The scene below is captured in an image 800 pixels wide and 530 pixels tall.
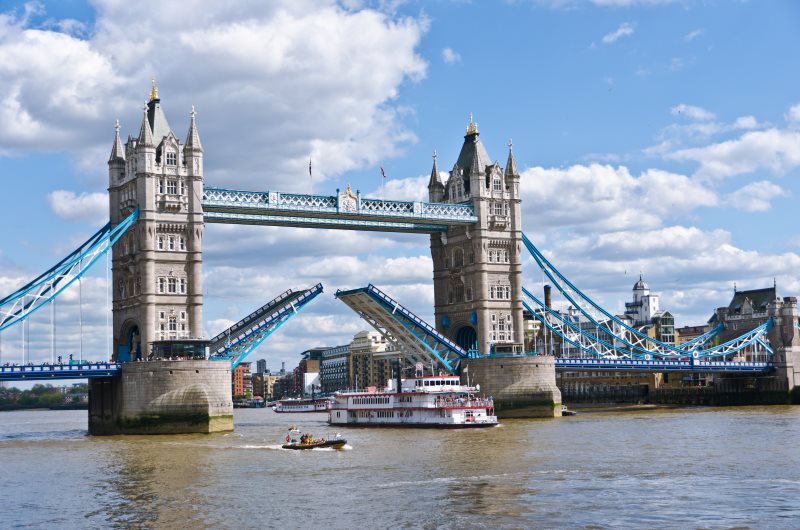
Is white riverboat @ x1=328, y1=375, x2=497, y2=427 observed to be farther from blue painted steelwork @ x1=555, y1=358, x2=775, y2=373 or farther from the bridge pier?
the bridge pier

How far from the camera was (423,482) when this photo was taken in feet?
152

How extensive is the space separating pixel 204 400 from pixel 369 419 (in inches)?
658

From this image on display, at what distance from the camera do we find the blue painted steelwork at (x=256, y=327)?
87.9m

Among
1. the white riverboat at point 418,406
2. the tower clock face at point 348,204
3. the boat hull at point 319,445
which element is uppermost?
the tower clock face at point 348,204

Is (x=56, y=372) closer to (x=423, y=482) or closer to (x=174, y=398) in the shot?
(x=174, y=398)

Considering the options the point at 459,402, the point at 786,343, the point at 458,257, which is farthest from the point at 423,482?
the point at 786,343

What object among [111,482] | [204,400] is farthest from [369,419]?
[111,482]

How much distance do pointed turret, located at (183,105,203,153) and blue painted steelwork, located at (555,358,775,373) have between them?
3921cm

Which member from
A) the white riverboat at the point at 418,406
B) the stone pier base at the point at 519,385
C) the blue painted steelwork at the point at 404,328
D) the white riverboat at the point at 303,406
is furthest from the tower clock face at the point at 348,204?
the white riverboat at the point at 303,406

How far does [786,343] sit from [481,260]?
145 feet

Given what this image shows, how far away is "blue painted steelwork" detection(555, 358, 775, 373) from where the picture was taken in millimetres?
107562

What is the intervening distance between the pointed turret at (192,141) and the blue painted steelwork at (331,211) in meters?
3.47

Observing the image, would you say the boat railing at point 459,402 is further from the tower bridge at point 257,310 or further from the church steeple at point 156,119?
the church steeple at point 156,119

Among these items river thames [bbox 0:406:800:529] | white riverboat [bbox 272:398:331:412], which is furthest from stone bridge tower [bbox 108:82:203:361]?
white riverboat [bbox 272:398:331:412]
